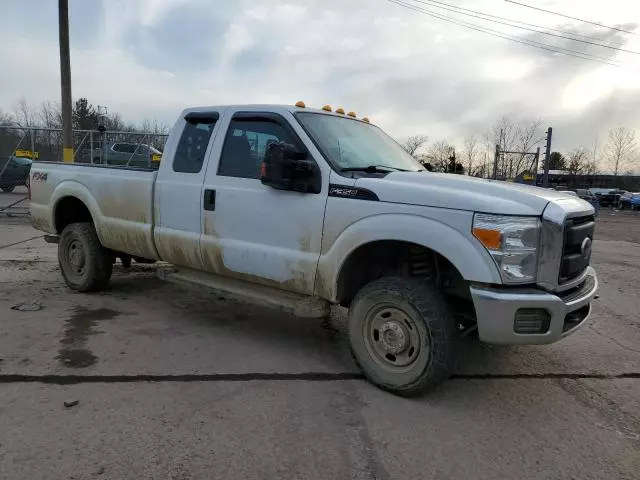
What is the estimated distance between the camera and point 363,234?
3.78 metres

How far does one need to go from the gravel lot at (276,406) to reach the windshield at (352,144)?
1.67 meters

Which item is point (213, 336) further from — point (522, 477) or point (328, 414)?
point (522, 477)

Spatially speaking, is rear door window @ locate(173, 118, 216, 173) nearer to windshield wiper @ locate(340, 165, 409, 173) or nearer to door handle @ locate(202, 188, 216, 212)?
door handle @ locate(202, 188, 216, 212)

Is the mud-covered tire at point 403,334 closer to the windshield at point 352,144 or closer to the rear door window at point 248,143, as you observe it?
the windshield at point 352,144

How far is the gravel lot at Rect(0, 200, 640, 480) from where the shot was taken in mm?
2852

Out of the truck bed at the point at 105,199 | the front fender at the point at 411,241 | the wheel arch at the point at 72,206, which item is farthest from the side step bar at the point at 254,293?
the wheel arch at the point at 72,206

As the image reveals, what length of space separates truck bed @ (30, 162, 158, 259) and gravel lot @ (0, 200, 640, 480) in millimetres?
816

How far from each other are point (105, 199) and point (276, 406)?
3.48 m

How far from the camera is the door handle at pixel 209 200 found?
4.75m

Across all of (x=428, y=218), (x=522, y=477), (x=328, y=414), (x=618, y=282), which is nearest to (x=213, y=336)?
(x=328, y=414)

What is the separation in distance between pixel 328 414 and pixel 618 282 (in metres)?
6.67

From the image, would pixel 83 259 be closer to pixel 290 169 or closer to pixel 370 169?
pixel 290 169

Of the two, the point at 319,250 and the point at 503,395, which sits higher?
the point at 319,250

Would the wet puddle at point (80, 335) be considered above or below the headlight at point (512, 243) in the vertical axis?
below
